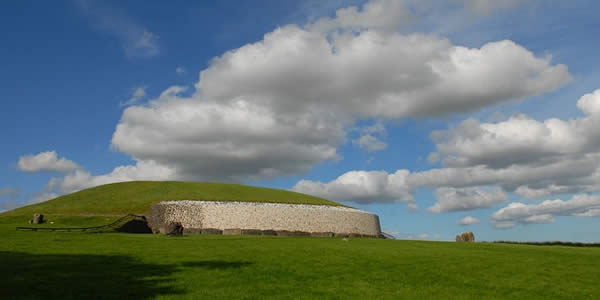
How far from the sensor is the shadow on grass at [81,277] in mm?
14555

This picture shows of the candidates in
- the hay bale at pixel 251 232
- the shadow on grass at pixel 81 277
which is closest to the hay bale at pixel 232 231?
the hay bale at pixel 251 232

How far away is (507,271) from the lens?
22.9 metres


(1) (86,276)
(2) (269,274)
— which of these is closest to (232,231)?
(2) (269,274)

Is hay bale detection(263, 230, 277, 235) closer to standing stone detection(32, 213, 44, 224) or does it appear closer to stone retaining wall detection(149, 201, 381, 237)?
stone retaining wall detection(149, 201, 381, 237)

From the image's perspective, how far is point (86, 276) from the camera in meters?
17.3

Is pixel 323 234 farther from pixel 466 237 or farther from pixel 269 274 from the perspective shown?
pixel 269 274

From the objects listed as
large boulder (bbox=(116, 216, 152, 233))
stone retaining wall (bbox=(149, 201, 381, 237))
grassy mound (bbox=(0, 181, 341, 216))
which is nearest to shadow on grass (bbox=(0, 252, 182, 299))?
large boulder (bbox=(116, 216, 152, 233))

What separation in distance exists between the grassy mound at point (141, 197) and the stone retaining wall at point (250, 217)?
14.6ft

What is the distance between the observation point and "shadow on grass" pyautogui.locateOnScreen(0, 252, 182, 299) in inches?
573

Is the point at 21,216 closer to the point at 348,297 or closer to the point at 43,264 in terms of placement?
the point at 43,264

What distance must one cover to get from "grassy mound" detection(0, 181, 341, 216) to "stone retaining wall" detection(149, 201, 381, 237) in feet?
14.6

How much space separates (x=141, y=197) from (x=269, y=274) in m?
48.9

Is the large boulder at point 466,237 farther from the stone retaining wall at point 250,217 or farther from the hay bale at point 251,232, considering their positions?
the hay bale at point 251,232

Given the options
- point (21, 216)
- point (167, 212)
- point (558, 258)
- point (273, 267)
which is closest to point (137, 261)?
point (273, 267)
